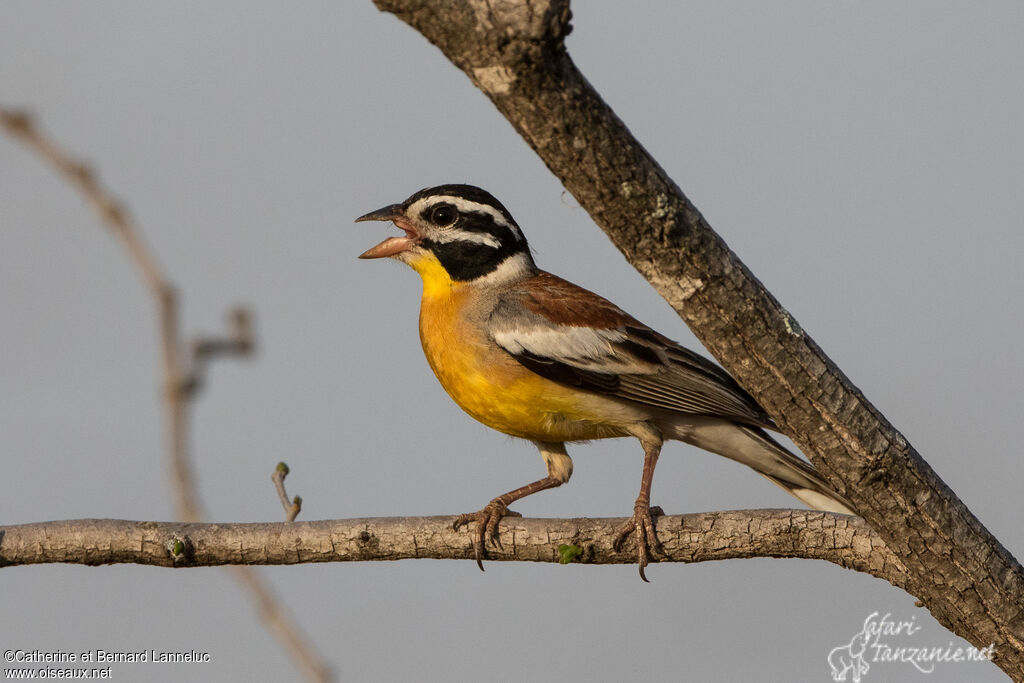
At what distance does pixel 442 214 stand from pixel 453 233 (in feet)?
0.56

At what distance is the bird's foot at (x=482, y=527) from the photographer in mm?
6941

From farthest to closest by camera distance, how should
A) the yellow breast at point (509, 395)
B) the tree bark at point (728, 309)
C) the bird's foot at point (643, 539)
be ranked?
the yellow breast at point (509, 395) → the bird's foot at point (643, 539) → the tree bark at point (728, 309)


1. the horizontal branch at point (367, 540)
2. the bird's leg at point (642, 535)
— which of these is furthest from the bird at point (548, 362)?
the horizontal branch at point (367, 540)

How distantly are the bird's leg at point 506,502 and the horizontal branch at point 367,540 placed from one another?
156 millimetres

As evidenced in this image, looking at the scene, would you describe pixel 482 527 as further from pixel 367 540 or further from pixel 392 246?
pixel 392 246

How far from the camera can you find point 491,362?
8.04 metres

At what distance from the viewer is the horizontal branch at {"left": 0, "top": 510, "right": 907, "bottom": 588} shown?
6473 mm

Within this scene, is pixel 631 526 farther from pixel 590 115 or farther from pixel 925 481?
pixel 590 115

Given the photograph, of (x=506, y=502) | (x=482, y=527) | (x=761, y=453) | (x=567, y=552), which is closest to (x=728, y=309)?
(x=567, y=552)

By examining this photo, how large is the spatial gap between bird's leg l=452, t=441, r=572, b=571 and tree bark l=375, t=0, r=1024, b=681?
235 centimetres

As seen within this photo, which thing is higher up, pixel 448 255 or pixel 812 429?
pixel 448 255

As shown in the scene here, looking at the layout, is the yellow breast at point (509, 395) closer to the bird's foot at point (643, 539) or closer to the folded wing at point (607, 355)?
the folded wing at point (607, 355)

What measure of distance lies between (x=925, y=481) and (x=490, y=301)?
12.8 ft

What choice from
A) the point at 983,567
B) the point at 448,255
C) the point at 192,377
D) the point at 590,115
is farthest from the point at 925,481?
the point at 448,255
